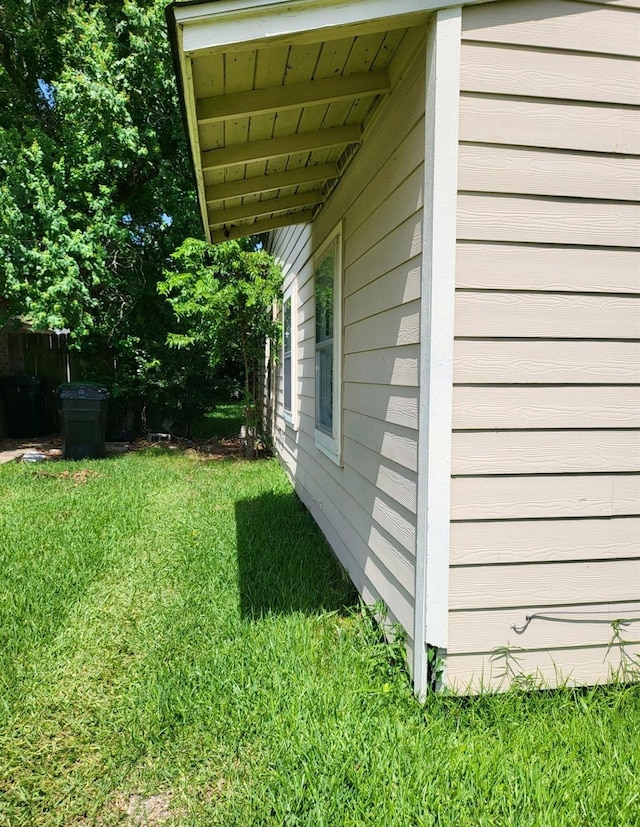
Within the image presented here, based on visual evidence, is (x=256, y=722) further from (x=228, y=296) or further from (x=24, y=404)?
(x=24, y=404)

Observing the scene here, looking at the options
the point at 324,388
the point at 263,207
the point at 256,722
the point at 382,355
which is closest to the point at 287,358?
the point at 324,388

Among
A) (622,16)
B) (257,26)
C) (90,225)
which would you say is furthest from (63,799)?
(90,225)

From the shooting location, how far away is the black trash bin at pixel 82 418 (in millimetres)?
7754

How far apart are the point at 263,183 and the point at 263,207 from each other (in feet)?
2.14

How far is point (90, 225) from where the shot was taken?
7.94 metres

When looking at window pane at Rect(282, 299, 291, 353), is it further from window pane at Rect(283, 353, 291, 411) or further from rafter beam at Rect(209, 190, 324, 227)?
rafter beam at Rect(209, 190, 324, 227)

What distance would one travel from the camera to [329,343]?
13.7ft

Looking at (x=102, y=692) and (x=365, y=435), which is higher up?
(x=365, y=435)

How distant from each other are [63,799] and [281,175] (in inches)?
141

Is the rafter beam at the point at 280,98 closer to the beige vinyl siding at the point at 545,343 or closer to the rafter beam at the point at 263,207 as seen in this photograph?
the beige vinyl siding at the point at 545,343

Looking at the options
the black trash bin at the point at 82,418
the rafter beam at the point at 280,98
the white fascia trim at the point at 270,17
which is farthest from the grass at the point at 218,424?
the white fascia trim at the point at 270,17

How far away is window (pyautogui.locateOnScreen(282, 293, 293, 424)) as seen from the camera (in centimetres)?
629

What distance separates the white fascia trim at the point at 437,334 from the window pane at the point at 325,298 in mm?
2010

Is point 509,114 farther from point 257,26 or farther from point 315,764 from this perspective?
point 315,764
